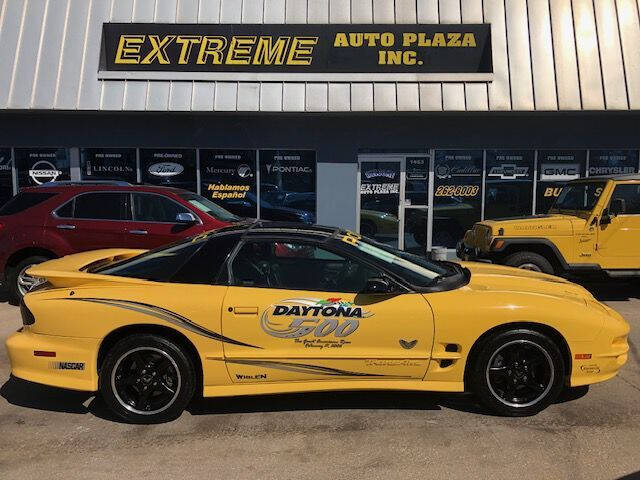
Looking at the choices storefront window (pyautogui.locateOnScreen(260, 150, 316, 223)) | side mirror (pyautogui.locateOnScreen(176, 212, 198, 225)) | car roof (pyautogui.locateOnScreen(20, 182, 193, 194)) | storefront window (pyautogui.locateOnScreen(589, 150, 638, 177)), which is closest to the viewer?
side mirror (pyautogui.locateOnScreen(176, 212, 198, 225))

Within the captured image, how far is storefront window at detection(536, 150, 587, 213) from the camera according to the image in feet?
37.1

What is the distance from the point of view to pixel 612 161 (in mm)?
11383

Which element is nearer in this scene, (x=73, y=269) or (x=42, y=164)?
(x=73, y=269)

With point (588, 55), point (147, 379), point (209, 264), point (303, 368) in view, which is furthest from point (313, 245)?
point (588, 55)

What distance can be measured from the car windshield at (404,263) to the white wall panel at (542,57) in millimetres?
6954

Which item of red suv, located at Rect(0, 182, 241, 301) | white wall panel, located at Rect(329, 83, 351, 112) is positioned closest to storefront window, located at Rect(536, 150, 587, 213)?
white wall panel, located at Rect(329, 83, 351, 112)

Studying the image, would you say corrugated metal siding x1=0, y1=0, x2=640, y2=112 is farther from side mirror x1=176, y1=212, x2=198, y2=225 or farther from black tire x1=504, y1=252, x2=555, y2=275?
black tire x1=504, y1=252, x2=555, y2=275

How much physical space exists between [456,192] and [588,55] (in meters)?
3.64

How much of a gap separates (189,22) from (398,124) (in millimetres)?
4755

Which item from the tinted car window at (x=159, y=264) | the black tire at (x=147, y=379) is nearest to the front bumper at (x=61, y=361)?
the black tire at (x=147, y=379)

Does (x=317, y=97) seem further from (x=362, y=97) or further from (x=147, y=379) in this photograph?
(x=147, y=379)

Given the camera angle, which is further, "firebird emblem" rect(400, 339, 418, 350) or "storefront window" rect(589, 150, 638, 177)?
"storefront window" rect(589, 150, 638, 177)

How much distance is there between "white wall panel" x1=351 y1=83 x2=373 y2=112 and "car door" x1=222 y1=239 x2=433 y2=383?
23.1ft

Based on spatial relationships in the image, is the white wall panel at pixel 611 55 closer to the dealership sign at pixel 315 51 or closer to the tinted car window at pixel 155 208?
the dealership sign at pixel 315 51
